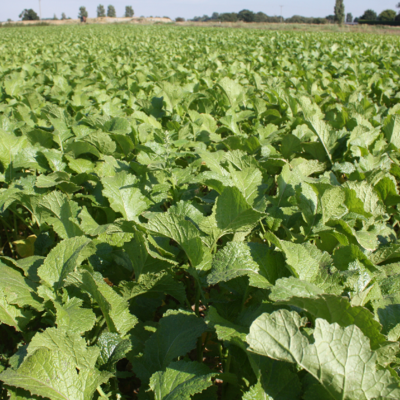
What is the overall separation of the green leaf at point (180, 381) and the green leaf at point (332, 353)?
0.21m

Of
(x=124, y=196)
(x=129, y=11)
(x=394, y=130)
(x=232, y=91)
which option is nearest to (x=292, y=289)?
(x=124, y=196)

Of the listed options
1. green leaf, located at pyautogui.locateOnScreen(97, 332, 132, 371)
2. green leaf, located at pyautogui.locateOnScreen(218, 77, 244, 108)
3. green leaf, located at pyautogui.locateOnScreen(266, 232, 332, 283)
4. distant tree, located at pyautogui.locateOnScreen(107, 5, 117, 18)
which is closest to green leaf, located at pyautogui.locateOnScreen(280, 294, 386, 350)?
green leaf, located at pyautogui.locateOnScreen(266, 232, 332, 283)

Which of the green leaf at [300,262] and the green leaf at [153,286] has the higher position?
the green leaf at [300,262]

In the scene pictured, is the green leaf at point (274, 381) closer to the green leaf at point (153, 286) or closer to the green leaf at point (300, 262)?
the green leaf at point (300, 262)

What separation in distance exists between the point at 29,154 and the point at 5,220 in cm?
49

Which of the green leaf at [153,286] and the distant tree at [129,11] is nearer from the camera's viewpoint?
the green leaf at [153,286]

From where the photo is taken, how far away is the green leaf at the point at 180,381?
0.92m

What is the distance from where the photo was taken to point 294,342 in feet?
2.70

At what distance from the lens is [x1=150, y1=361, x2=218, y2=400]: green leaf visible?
36.3 inches

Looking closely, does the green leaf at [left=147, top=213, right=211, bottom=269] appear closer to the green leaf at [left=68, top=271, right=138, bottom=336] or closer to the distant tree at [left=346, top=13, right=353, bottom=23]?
the green leaf at [left=68, top=271, right=138, bottom=336]

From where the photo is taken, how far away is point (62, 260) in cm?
130

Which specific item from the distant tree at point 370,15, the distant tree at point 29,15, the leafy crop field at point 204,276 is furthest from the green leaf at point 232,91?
the distant tree at point 370,15

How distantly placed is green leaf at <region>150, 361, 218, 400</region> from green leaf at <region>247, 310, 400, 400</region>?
0.21m

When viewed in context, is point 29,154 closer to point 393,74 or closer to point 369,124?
point 369,124
